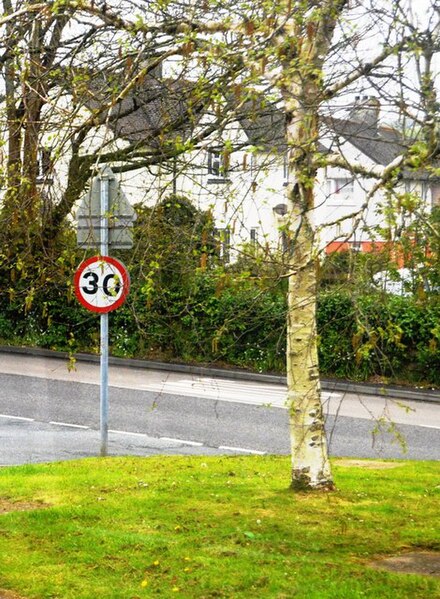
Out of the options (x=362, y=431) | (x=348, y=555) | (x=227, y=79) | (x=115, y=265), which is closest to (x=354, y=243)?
(x=227, y=79)

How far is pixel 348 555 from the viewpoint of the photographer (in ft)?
23.8

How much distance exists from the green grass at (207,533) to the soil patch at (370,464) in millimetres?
913

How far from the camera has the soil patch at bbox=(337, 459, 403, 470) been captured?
12133 millimetres

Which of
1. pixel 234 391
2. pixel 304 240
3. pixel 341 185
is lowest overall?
pixel 234 391

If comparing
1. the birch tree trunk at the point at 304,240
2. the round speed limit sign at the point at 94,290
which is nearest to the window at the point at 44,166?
the birch tree trunk at the point at 304,240

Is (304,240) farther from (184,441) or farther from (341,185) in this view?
(184,441)

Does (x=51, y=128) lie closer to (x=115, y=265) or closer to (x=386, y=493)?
(x=115, y=265)

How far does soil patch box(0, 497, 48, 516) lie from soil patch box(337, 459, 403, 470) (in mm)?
4119

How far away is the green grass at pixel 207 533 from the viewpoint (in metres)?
6.50

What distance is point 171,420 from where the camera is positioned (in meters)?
17.3

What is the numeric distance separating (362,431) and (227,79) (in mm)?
9952

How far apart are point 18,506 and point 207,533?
6.82 feet

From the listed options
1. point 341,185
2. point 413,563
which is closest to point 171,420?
point 341,185

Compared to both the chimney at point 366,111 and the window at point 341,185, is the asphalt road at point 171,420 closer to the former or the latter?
the window at point 341,185
